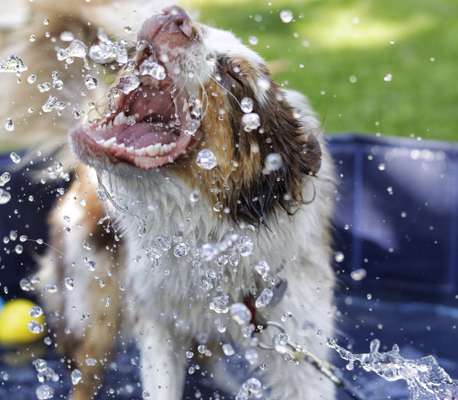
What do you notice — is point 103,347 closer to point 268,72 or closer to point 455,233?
point 268,72

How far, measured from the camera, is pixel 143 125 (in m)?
2.83

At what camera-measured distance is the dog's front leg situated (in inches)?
136

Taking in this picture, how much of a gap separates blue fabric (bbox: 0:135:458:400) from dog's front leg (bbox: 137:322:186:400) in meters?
1.43

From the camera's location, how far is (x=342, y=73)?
7617 millimetres

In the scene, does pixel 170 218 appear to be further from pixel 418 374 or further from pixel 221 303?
pixel 418 374

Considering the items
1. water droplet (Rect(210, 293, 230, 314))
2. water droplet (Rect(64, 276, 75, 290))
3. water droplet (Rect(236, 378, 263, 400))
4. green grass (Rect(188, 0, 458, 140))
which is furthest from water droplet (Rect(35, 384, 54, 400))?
green grass (Rect(188, 0, 458, 140))

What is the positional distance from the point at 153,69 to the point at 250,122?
37cm

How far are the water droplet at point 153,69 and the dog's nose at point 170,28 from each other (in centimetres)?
7

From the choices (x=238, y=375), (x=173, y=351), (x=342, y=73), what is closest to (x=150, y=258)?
(x=173, y=351)

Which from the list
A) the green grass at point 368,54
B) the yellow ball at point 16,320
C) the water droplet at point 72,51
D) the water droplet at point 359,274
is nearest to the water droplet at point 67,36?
the water droplet at point 72,51

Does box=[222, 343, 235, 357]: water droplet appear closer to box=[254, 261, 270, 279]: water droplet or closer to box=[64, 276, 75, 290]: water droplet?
box=[254, 261, 270, 279]: water droplet

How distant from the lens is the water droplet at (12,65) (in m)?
3.41

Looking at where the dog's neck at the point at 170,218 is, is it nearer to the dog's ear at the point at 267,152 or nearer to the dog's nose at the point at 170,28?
the dog's ear at the point at 267,152

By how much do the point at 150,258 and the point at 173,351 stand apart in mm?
444
